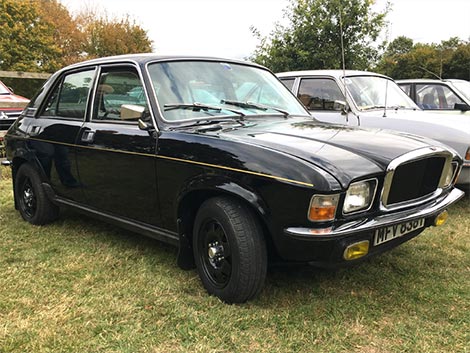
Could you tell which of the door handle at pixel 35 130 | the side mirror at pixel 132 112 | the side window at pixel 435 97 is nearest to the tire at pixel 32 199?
the door handle at pixel 35 130

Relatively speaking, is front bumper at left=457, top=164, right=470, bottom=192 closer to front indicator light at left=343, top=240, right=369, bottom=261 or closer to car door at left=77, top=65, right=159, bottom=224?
front indicator light at left=343, top=240, right=369, bottom=261

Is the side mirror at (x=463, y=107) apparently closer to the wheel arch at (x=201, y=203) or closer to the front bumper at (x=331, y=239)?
the front bumper at (x=331, y=239)

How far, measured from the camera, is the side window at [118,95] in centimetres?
342

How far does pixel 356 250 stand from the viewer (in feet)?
8.40

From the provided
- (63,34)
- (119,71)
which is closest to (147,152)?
(119,71)

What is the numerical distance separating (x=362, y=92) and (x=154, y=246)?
3.73 meters

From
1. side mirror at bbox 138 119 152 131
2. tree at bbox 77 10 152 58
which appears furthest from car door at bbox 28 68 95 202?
tree at bbox 77 10 152 58

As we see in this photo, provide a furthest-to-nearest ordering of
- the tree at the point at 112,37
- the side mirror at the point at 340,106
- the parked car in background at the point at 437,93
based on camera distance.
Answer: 1. the tree at the point at 112,37
2. the parked car in background at the point at 437,93
3. the side mirror at the point at 340,106

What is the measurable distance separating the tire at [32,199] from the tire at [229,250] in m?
2.32

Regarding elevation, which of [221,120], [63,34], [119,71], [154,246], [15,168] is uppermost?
[63,34]

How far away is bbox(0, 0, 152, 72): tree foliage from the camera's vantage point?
93.1ft

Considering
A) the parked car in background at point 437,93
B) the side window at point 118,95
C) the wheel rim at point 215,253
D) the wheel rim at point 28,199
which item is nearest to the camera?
the wheel rim at point 215,253

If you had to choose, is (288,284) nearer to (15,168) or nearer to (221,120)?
(221,120)

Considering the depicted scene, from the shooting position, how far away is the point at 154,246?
4125 mm
